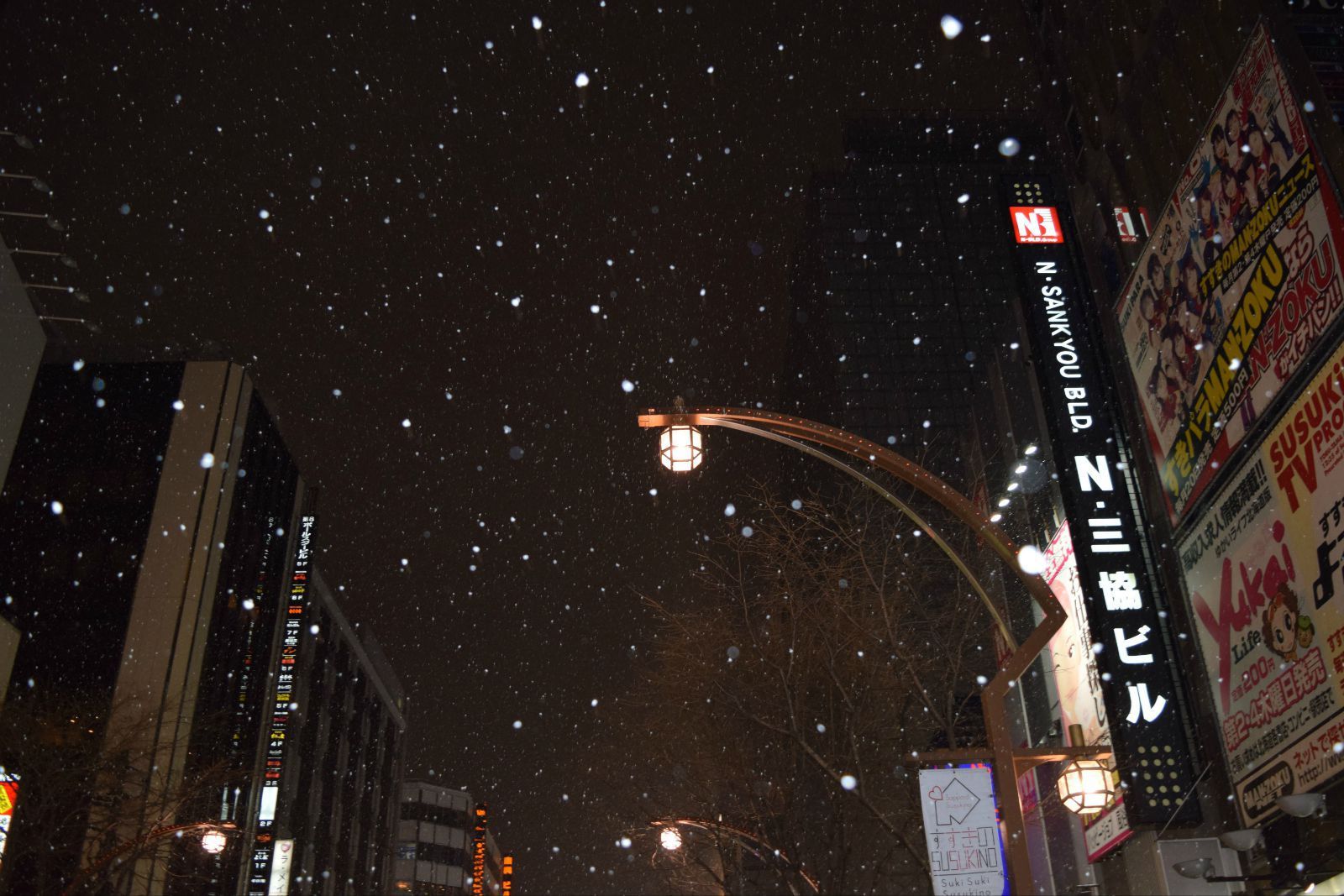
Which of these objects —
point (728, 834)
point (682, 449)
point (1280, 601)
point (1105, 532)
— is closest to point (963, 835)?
point (682, 449)

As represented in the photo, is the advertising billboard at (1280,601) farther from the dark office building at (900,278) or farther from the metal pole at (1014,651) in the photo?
the dark office building at (900,278)

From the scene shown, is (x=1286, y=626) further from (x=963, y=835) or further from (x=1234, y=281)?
(x=963, y=835)

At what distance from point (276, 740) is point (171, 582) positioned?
451 inches

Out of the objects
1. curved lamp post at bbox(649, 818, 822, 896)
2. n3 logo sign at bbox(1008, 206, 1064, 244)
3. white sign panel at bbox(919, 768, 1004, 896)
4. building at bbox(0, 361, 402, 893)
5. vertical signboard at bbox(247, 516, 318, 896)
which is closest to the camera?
white sign panel at bbox(919, 768, 1004, 896)

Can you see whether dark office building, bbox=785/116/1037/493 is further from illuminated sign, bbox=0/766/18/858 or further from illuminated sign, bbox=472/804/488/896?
illuminated sign, bbox=0/766/18/858

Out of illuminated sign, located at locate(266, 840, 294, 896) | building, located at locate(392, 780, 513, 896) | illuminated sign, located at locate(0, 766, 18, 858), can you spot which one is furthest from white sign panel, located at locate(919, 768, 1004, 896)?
building, located at locate(392, 780, 513, 896)

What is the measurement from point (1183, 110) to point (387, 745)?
81.4 metres

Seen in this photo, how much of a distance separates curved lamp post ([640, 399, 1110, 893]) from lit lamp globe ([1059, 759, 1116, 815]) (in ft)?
12.4

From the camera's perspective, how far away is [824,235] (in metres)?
151

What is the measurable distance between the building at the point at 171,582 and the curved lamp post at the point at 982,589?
2594 centimetres

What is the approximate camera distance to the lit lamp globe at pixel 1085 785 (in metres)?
14.3

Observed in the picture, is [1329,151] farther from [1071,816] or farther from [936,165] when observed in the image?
[936,165]

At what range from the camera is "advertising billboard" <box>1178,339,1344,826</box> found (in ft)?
44.3

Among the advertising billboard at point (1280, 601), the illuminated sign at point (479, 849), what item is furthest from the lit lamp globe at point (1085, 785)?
the illuminated sign at point (479, 849)
